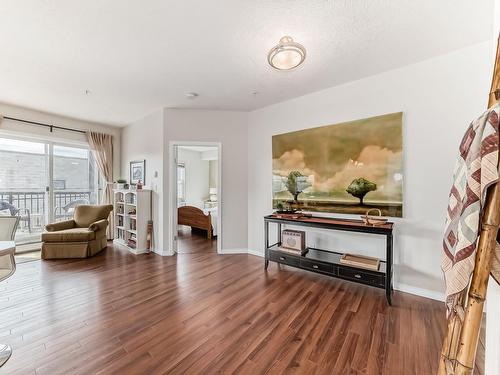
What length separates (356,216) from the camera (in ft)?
9.51

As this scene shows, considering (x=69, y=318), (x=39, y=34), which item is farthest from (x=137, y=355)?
(x=39, y=34)

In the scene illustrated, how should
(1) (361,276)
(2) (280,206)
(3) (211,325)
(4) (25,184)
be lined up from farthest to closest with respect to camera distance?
(4) (25,184)
(2) (280,206)
(1) (361,276)
(3) (211,325)

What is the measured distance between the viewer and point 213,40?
2.13m

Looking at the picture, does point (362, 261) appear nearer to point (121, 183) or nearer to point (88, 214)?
point (121, 183)

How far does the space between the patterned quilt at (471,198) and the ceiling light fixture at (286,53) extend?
1594 mm

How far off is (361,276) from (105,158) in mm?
5668

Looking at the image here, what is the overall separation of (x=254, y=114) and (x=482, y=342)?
3.89 meters

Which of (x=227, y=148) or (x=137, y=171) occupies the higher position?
(x=227, y=148)

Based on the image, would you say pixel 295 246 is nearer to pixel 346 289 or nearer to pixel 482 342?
pixel 346 289

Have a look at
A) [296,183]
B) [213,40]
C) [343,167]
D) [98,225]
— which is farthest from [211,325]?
[98,225]

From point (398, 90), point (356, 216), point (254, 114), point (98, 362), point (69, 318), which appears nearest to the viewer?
point (98, 362)

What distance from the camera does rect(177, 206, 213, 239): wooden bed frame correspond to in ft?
16.6

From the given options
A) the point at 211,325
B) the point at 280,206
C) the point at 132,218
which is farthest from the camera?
the point at 132,218

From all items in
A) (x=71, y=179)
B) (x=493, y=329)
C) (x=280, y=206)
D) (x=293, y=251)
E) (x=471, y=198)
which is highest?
(x=71, y=179)
